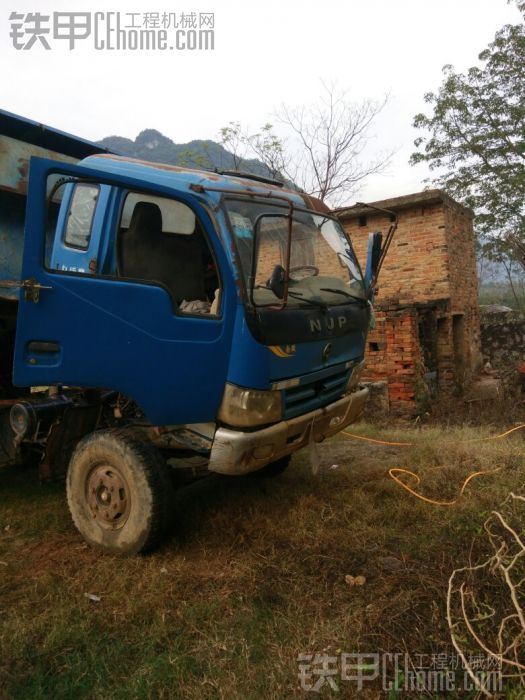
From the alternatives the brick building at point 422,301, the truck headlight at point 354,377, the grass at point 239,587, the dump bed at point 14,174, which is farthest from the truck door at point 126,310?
the brick building at point 422,301

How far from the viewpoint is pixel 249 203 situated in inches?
125

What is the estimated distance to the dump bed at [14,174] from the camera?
4.37m

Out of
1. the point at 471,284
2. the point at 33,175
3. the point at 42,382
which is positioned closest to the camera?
the point at 33,175

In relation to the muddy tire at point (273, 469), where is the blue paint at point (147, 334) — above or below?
above

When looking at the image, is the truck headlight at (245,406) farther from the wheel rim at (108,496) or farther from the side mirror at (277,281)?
the wheel rim at (108,496)

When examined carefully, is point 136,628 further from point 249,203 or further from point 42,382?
point 249,203

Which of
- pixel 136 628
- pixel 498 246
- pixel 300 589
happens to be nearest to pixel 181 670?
pixel 136 628

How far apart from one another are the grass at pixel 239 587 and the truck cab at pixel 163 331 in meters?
0.42

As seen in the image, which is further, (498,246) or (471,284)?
(498,246)

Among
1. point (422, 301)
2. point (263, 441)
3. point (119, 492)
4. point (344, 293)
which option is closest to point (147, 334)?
point (263, 441)

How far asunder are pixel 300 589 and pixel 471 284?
9.95 m

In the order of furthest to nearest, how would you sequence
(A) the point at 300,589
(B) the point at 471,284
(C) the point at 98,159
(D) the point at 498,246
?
1. (D) the point at 498,246
2. (B) the point at 471,284
3. (C) the point at 98,159
4. (A) the point at 300,589

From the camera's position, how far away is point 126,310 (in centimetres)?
298

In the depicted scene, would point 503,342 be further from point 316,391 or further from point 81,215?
point 81,215
